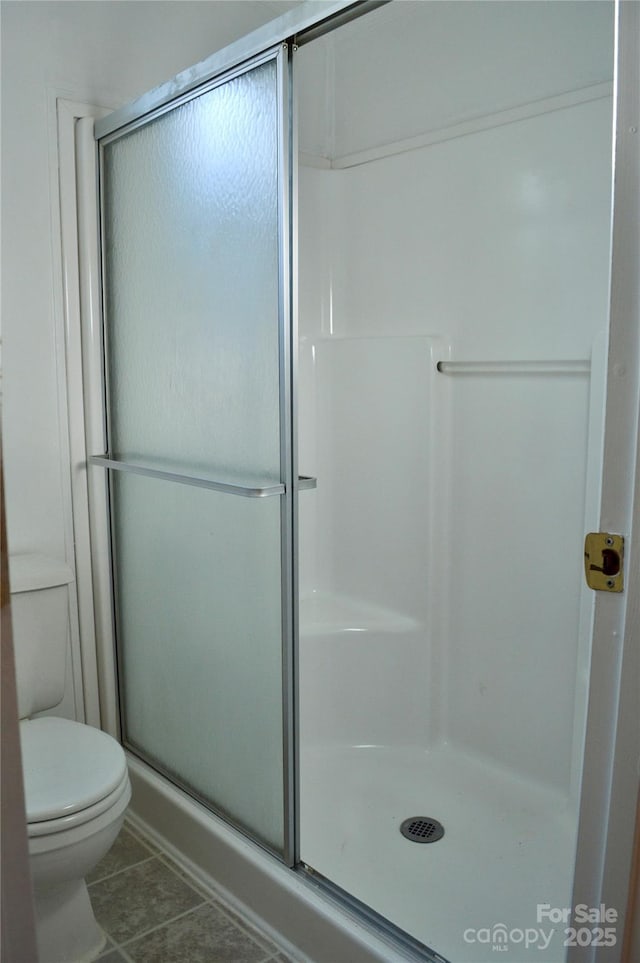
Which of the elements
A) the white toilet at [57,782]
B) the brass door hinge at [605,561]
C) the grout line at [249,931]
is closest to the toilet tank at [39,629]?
the white toilet at [57,782]

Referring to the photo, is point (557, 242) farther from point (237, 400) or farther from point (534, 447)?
point (237, 400)

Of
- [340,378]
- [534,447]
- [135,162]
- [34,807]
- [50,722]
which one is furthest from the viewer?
[340,378]

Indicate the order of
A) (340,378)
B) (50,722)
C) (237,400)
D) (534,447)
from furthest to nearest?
(340,378), (534,447), (50,722), (237,400)

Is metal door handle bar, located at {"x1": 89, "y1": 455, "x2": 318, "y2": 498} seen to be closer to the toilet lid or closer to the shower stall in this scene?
the shower stall

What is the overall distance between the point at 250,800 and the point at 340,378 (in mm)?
1422

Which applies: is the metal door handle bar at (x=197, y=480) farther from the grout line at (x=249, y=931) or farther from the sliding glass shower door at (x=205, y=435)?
the grout line at (x=249, y=931)

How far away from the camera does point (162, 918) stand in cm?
187

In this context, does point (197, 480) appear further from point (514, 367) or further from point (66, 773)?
point (514, 367)

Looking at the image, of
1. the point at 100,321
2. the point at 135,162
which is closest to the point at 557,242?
the point at 135,162

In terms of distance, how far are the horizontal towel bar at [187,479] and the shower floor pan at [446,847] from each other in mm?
893

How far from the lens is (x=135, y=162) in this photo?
2.11m

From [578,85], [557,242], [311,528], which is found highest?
[578,85]

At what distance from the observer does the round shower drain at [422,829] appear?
208 centimetres

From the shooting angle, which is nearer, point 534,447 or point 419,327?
point 534,447
